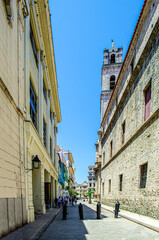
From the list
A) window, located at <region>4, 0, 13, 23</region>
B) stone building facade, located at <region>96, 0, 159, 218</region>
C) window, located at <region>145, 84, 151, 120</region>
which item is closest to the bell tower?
stone building facade, located at <region>96, 0, 159, 218</region>

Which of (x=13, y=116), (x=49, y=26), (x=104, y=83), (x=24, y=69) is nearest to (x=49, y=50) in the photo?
(x=49, y=26)

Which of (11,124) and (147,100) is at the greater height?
(147,100)

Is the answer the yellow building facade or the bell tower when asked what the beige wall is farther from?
the bell tower

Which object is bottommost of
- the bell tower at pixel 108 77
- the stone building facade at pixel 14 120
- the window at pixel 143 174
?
the window at pixel 143 174

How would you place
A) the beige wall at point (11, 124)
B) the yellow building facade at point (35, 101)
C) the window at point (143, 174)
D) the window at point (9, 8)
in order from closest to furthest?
1. the beige wall at point (11, 124)
2. the window at point (9, 8)
3. the yellow building facade at point (35, 101)
4. the window at point (143, 174)

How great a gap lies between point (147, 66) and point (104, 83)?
1044 inches

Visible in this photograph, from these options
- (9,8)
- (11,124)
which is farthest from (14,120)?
(9,8)

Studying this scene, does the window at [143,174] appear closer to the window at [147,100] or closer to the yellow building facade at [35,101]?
the window at [147,100]

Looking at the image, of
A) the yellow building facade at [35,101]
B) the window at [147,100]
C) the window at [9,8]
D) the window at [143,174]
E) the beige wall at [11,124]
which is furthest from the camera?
the window at [147,100]

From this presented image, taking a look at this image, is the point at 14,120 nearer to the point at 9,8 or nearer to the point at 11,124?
the point at 11,124

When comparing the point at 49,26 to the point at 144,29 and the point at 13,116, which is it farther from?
the point at 13,116

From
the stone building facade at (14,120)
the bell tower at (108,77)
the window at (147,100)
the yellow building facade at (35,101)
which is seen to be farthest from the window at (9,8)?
the bell tower at (108,77)

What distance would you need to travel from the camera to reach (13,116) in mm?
7539

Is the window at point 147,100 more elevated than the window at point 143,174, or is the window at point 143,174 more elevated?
the window at point 147,100
